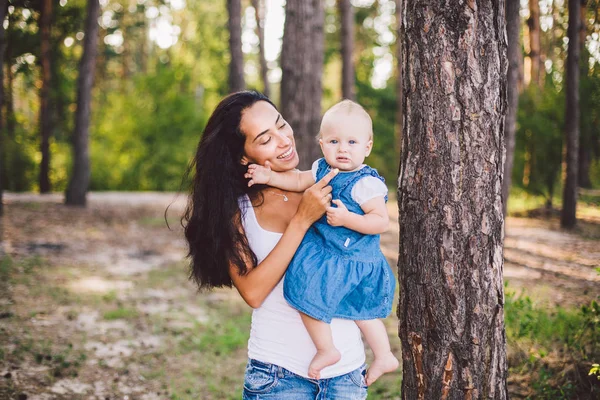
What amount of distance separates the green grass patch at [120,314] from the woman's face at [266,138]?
457 cm

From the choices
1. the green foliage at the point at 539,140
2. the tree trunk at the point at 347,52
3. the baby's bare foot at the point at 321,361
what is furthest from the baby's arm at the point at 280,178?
the tree trunk at the point at 347,52

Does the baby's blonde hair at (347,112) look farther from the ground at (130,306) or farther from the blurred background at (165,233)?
the blurred background at (165,233)

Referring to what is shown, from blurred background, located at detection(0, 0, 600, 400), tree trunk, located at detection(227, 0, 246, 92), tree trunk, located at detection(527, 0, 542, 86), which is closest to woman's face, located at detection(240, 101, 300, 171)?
blurred background, located at detection(0, 0, 600, 400)

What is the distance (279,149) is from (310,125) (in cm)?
471

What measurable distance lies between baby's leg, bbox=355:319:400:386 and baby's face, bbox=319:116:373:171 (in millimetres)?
663

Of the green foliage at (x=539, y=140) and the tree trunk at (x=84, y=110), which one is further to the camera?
the tree trunk at (x=84, y=110)

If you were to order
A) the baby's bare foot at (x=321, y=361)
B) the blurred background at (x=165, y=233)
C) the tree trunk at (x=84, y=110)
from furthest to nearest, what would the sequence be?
the tree trunk at (x=84, y=110), the blurred background at (x=165, y=233), the baby's bare foot at (x=321, y=361)

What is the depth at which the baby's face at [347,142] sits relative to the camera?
90.0 inches

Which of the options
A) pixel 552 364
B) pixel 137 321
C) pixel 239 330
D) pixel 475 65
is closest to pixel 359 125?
pixel 475 65

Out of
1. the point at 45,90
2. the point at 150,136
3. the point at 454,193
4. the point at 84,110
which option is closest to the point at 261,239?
the point at 454,193

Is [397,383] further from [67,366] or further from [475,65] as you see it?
[475,65]

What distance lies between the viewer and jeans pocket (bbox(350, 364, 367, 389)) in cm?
214

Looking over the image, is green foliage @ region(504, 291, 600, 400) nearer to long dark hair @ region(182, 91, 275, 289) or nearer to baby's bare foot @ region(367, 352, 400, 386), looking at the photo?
baby's bare foot @ region(367, 352, 400, 386)

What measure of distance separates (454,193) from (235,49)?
32.6 feet
